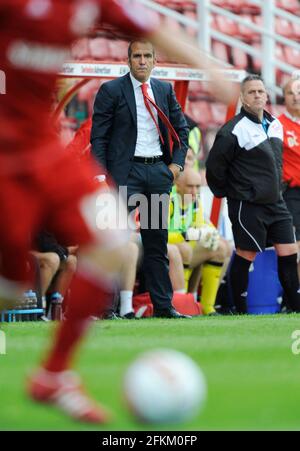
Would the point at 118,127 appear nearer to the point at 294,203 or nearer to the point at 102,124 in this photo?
the point at 102,124

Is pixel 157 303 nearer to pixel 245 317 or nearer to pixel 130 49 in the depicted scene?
pixel 245 317

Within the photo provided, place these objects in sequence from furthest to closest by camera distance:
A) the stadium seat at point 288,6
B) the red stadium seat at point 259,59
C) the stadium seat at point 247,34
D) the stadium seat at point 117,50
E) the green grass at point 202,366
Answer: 1. the stadium seat at point 288,6
2. the stadium seat at point 247,34
3. the red stadium seat at point 259,59
4. the stadium seat at point 117,50
5. the green grass at point 202,366

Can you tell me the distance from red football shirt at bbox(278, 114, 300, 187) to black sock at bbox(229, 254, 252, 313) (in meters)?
1.34

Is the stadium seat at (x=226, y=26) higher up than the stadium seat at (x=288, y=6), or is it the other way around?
the stadium seat at (x=288, y=6)

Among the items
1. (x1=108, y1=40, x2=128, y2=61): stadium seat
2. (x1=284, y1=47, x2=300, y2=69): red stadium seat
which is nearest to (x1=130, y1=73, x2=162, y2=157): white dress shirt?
(x1=108, y1=40, x2=128, y2=61): stadium seat

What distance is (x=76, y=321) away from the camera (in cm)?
477

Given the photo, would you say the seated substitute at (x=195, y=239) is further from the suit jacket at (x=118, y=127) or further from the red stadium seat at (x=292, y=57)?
the red stadium seat at (x=292, y=57)

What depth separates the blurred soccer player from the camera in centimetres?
472

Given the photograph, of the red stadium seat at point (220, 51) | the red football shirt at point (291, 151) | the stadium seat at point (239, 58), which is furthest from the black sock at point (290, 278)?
the stadium seat at point (239, 58)

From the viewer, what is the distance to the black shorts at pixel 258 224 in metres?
11.3

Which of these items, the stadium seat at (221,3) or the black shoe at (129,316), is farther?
the stadium seat at (221,3)

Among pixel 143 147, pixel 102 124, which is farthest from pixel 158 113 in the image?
pixel 102 124

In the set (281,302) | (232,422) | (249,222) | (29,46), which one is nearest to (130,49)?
(249,222)

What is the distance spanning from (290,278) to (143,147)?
86.6 inches
